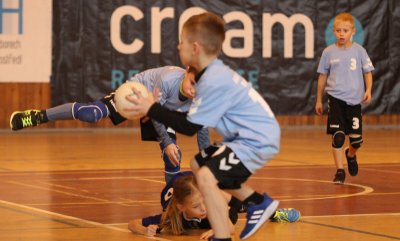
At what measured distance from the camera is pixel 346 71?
456 inches

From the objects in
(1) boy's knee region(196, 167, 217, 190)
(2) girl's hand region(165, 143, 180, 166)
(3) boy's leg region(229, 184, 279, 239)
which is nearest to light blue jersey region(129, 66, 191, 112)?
(2) girl's hand region(165, 143, 180, 166)

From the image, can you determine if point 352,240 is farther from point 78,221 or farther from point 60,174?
point 60,174

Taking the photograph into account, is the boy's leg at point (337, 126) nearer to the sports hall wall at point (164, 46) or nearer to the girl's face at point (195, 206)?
the girl's face at point (195, 206)

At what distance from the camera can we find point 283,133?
19.1m

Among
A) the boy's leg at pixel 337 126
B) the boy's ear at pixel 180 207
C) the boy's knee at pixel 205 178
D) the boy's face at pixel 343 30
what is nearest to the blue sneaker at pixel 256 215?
the boy's knee at pixel 205 178

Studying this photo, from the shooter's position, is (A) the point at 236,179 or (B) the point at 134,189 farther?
(B) the point at 134,189

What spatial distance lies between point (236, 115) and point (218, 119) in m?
0.17

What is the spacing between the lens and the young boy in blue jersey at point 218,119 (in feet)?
19.7

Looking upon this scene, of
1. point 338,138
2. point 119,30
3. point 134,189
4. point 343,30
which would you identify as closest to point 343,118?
point 338,138

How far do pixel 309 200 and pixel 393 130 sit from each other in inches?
443

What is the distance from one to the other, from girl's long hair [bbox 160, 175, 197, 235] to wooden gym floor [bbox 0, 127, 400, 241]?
127 mm

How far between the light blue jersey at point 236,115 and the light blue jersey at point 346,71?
5234 mm

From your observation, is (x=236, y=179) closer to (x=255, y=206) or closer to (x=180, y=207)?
(x=255, y=206)

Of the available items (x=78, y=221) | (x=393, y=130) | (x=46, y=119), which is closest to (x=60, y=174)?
(x=46, y=119)
